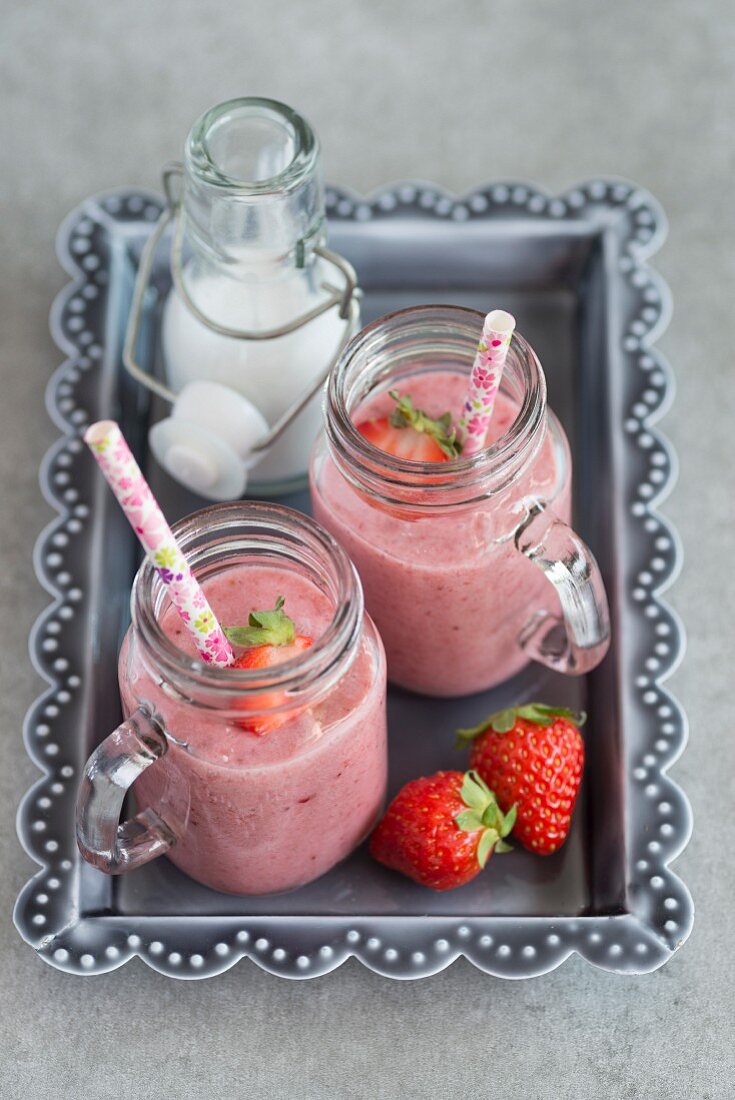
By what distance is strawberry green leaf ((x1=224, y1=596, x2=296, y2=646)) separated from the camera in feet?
3.36

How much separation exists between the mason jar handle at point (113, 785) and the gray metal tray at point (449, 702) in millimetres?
63

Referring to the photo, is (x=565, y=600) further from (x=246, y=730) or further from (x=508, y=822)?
(x=246, y=730)

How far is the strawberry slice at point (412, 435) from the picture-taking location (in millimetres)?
1153

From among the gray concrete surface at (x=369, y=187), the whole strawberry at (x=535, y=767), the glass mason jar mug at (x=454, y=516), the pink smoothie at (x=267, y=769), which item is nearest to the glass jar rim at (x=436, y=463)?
the glass mason jar mug at (x=454, y=516)

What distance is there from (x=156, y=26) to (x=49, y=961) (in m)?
1.12

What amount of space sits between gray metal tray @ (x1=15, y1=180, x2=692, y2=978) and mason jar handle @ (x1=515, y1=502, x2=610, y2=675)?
0.04 metres

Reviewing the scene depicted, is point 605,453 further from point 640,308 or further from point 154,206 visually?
point 154,206

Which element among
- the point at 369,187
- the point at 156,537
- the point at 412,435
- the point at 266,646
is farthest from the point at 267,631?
the point at 369,187

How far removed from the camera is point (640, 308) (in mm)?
1413

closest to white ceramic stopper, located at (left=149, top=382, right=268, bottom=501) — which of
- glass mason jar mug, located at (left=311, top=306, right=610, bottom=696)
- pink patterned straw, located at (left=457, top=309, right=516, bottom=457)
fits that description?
glass mason jar mug, located at (left=311, top=306, right=610, bottom=696)

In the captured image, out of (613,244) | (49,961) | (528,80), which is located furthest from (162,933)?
(528,80)

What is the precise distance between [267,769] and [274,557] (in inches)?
6.8

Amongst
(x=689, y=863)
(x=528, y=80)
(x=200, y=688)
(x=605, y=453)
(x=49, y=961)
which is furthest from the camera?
(x=528, y=80)

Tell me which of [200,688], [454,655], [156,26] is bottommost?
[454,655]
